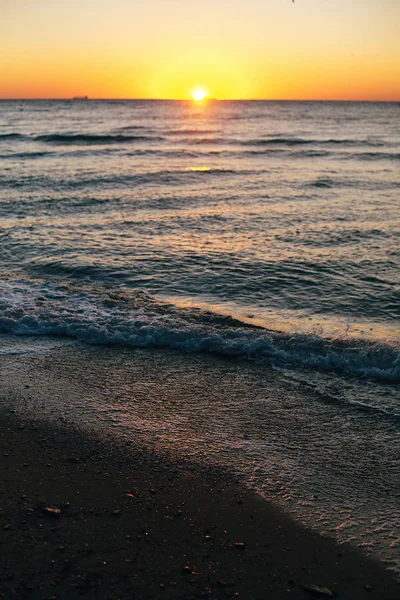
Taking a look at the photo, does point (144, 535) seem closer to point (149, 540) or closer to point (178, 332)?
point (149, 540)

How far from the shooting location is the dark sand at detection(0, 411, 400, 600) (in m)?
3.83

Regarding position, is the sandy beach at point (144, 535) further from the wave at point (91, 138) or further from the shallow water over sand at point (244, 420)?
the wave at point (91, 138)

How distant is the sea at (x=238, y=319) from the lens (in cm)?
546

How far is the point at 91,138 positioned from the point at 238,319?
123 ft

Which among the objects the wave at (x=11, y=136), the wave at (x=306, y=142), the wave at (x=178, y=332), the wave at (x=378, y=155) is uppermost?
the wave at (x=11, y=136)

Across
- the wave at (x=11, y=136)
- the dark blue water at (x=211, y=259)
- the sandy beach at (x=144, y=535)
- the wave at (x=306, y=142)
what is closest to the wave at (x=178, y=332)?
the dark blue water at (x=211, y=259)

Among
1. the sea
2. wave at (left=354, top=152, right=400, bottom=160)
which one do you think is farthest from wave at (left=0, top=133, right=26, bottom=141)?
wave at (left=354, top=152, right=400, bottom=160)

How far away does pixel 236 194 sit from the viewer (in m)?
21.1

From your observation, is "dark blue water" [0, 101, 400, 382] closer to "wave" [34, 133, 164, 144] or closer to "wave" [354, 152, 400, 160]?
"wave" [354, 152, 400, 160]

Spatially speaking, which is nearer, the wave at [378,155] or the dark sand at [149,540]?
the dark sand at [149,540]

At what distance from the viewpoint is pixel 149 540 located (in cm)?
425

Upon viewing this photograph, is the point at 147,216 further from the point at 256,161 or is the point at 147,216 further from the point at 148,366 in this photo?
the point at 256,161

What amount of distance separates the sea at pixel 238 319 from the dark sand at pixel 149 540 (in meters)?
0.33

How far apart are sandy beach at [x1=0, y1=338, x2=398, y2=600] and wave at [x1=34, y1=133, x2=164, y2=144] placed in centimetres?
3873
